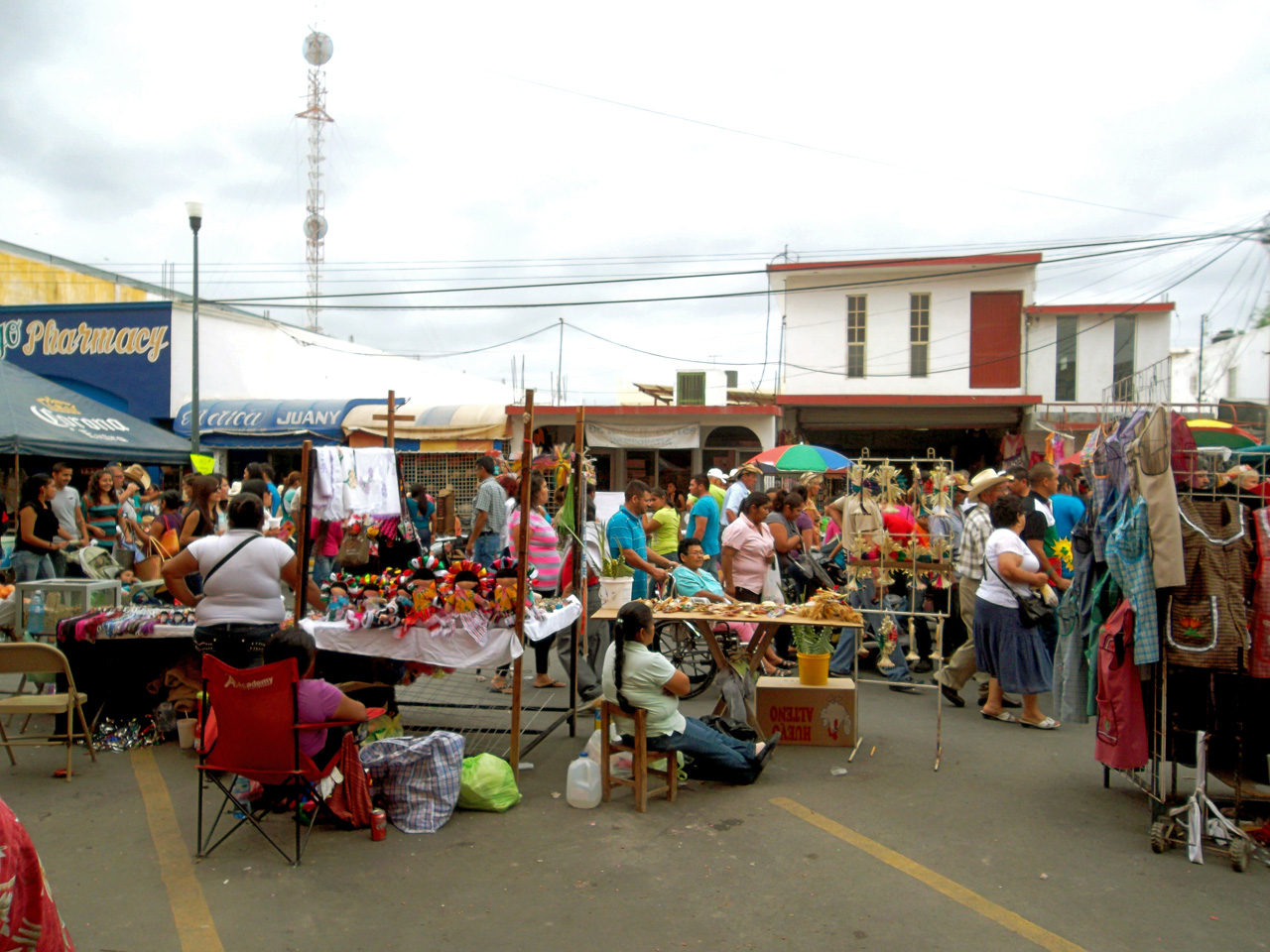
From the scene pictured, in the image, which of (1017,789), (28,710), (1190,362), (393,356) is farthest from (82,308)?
(1190,362)

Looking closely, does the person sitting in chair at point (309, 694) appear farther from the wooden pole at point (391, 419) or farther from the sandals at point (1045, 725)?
the sandals at point (1045, 725)

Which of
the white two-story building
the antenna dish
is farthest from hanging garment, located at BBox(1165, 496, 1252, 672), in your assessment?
the antenna dish

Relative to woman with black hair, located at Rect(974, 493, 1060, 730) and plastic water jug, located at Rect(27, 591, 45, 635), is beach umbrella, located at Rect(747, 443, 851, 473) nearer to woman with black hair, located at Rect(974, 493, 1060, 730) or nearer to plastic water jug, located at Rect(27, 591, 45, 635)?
woman with black hair, located at Rect(974, 493, 1060, 730)

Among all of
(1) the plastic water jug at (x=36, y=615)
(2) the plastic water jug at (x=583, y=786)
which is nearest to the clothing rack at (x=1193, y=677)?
(2) the plastic water jug at (x=583, y=786)

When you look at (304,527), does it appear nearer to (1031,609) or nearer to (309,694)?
(309,694)

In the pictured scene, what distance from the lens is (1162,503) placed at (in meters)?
4.52

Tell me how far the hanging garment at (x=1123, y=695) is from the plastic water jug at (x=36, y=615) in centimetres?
750

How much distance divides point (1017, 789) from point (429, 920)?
12.3 feet

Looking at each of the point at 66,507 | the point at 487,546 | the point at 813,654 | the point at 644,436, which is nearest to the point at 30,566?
the point at 66,507

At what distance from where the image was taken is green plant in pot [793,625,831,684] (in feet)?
21.6

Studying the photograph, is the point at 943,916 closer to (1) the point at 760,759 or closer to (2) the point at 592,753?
(1) the point at 760,759

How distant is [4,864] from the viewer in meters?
1.91

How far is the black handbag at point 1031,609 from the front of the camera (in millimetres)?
6680

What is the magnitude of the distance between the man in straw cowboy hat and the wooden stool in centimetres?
302
